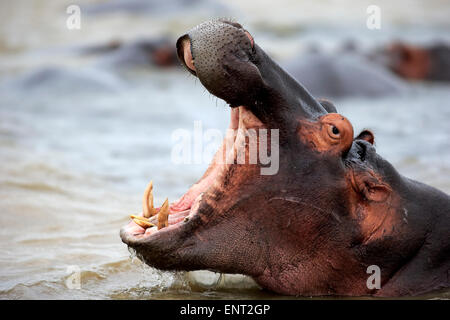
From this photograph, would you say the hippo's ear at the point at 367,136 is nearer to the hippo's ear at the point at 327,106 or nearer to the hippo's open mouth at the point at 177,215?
the hippo's ear at the point at 327,106

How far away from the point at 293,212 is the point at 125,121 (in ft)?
25.2

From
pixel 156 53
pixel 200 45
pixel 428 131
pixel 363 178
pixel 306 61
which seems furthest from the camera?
pixel 156 53

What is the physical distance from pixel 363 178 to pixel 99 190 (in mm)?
3824

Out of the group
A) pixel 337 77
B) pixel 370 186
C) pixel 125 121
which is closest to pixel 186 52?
pixel 370 186

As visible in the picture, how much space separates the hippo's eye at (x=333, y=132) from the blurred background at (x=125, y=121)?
0.90m

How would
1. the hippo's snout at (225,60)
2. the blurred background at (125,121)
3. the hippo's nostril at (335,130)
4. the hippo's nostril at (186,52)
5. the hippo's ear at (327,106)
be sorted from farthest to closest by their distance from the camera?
the blurred background at (125,121) < the hippo's ear at (327,106) < the hippo's nostril at (335,130) < the hippo's nostril at (186,52) < the hippo's snout at (225,60)

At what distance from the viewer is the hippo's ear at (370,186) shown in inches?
139

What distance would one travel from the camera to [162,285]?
398 centimetres

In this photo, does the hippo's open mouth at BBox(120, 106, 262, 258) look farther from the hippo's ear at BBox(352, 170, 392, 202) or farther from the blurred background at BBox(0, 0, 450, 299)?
the hippo's ear at BBox(352, 170, 392, 202)

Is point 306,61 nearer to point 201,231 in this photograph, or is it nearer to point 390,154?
point 390,154

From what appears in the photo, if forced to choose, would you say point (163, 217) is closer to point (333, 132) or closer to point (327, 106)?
point (333, 132)

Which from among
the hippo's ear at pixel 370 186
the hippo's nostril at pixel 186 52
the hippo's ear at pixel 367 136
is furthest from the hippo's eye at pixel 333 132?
the hippo's nostril at pixel 186 52

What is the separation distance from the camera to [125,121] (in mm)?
10906

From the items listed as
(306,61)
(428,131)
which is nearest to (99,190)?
(428,131)
